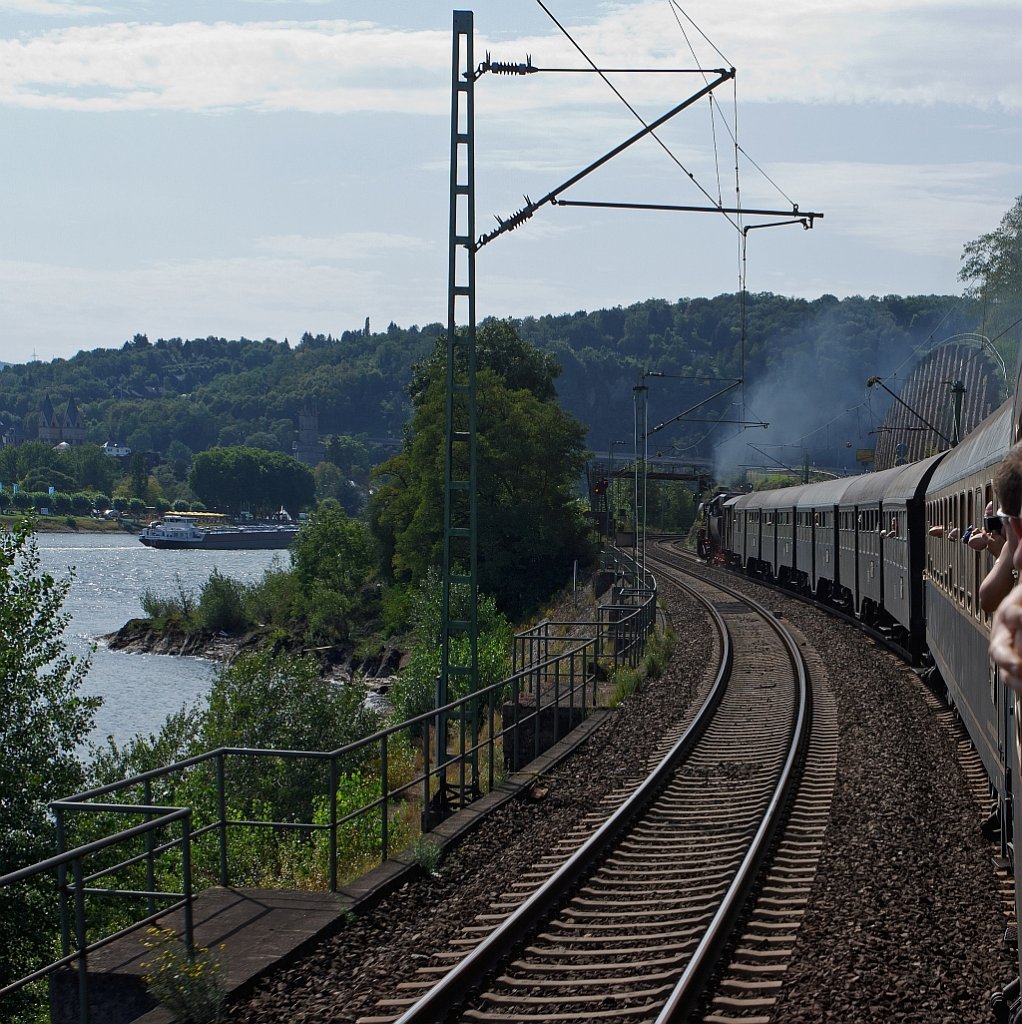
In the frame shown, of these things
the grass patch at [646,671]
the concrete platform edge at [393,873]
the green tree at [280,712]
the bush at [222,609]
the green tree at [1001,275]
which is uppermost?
the green tree at [1001,275]

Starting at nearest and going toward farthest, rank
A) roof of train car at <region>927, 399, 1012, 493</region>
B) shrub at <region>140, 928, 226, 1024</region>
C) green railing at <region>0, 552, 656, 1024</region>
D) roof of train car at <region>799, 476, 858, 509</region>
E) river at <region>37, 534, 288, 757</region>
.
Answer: shrub at <region>140, 928, 226, 1024</region>
green railing at <region>0, 552, 656, 1024</region>
roof of train car at <region>927, 399, 1012, 493</region>
roof of train car at <region>799, 476, 858, 509</region>
river at <region>37, 534, 288, 757</region>

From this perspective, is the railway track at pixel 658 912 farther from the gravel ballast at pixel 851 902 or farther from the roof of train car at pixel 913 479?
the roof of train car at pixel 913 479

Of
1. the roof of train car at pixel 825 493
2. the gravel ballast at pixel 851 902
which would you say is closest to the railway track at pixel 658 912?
the gravel ballast at pixel 851 902

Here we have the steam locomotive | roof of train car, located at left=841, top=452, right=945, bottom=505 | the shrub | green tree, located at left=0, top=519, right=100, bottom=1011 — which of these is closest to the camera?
the shrub

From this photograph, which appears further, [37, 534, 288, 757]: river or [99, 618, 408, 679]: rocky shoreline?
[99, 618, 408, 679]: rocky shoreline

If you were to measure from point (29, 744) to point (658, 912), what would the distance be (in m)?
17.5

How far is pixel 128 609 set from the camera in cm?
10000

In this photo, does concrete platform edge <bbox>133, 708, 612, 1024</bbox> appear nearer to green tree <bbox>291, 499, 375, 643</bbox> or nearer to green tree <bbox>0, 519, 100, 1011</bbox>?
green tree <bbox>0, 519, 100, 1011</bbox>

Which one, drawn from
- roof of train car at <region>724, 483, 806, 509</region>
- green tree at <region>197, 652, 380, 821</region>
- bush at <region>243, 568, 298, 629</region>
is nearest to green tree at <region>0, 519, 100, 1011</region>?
green tree at <region>197, 652, 380, 821</region>

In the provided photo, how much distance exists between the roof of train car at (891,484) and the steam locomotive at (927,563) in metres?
0.04

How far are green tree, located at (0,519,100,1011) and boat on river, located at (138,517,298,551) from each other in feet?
502

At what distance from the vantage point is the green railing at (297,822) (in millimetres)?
8602

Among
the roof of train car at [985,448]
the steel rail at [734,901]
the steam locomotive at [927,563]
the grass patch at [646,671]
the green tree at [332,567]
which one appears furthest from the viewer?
the green tree at [332,567]

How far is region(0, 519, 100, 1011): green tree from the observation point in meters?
20.2
